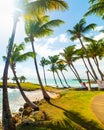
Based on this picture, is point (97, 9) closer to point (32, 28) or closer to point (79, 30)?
point (32, 28)

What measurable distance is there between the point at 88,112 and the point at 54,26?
12.6 m

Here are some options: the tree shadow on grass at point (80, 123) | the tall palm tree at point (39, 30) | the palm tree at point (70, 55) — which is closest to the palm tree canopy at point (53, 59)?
the palm tree at point (70, 55)

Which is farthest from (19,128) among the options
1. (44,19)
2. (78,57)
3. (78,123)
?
(78,57)

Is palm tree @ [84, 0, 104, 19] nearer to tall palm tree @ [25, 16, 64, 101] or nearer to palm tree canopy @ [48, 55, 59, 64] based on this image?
tall palm tree @ [25, 16, 64, 101]

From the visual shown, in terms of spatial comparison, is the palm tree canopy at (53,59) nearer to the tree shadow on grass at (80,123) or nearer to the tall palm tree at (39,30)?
the tall palm tree at (39,30)

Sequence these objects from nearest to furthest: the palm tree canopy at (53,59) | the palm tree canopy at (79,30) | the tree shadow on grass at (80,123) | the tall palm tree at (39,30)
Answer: the tree shadow on grass at (80,123) < the tall palm tree at (39,30) < the palm tree canopy at (79,30) < the palm tree canopy at (53,59)

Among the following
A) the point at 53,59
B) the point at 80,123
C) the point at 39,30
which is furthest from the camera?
the point at 53,59

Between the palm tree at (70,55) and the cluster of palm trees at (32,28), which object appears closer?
the cluster of palm trees at (32,28)

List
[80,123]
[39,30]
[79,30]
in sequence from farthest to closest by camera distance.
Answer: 1. [79,30]
2. [39,30]
3. [80,123]

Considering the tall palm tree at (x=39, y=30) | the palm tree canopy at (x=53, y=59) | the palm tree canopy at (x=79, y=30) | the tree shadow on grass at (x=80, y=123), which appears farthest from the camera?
the palm tree canopy at (x=53, y=59)

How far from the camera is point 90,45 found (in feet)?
174

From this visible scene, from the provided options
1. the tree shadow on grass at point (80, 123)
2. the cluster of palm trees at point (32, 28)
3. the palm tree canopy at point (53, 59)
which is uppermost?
the palm tree canopy at point (53, 59)

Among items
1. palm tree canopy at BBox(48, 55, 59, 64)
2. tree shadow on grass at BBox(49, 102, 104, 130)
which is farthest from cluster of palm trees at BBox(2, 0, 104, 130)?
palm tree canopy at BBox(48, 55, 59, 64)

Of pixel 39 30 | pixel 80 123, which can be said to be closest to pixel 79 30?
pixel 39 30
